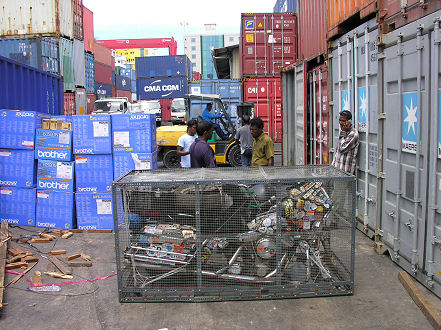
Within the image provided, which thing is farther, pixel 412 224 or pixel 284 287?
pixel 412 224

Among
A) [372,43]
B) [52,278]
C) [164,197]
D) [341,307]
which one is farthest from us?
[372,43]

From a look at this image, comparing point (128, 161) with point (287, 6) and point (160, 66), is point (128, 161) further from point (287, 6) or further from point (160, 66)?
point (160, 66)

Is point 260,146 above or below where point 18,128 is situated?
below

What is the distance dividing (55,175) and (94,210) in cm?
91

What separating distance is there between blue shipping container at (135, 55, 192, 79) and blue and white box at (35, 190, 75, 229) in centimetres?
2553

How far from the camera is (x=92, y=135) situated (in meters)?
7.22

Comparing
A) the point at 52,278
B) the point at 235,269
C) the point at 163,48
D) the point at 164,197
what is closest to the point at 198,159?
the point at 164,197

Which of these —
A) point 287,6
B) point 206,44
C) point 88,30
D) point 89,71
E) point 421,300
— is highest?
point 206,44

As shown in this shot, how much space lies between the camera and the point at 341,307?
14.1ft

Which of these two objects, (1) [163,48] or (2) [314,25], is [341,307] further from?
(1) [163,48]

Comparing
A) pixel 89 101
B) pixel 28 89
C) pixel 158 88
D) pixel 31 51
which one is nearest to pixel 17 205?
pixel 28 89

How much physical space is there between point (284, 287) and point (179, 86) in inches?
1122

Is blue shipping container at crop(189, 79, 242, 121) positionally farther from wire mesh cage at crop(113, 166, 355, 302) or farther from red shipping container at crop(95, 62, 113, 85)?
red shipping container at crop(95, 62, 113, 85)

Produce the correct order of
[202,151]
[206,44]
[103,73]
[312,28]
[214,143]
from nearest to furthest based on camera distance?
[202,151]
[312,28]
[214,143]
[103,73]
[206,44]
